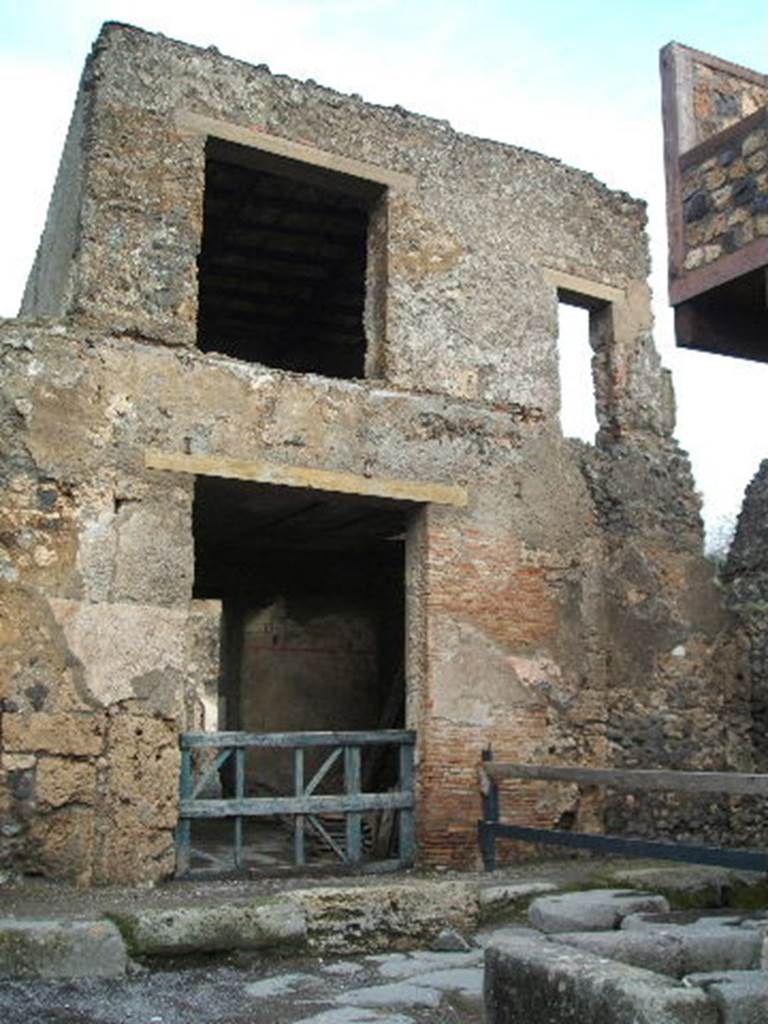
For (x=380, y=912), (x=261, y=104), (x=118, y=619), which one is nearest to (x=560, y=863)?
(x=380, y=912)

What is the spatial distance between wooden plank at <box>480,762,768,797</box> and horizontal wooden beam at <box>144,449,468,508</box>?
183 centimetres

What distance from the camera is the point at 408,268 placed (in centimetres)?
817

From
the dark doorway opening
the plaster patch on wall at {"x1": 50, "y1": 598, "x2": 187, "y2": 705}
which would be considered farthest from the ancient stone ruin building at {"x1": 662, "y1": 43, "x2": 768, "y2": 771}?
the dark doorway opening

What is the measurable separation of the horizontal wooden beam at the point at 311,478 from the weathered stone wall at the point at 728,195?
3.26 meters

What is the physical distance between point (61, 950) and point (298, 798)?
2283 millimetres

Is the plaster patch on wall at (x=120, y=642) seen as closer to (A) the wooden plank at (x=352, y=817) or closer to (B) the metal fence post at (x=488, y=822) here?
(A) the wooden plank at (x=352, y=817)

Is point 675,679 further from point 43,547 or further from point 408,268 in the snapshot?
point 43,547

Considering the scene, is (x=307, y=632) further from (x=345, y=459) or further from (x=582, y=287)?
(x=582, y=287)

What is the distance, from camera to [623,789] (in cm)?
827

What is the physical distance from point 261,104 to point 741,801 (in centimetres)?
628

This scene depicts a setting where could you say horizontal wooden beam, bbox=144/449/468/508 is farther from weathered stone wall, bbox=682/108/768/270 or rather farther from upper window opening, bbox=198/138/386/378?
weathered stone wall, bbox=682/108/768/270

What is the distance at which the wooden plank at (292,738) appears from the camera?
22.0ft

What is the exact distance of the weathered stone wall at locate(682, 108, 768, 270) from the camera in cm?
443

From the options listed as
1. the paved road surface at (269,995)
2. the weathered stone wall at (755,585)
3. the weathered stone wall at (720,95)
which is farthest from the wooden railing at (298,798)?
the weathered stone wall at (720,95)
